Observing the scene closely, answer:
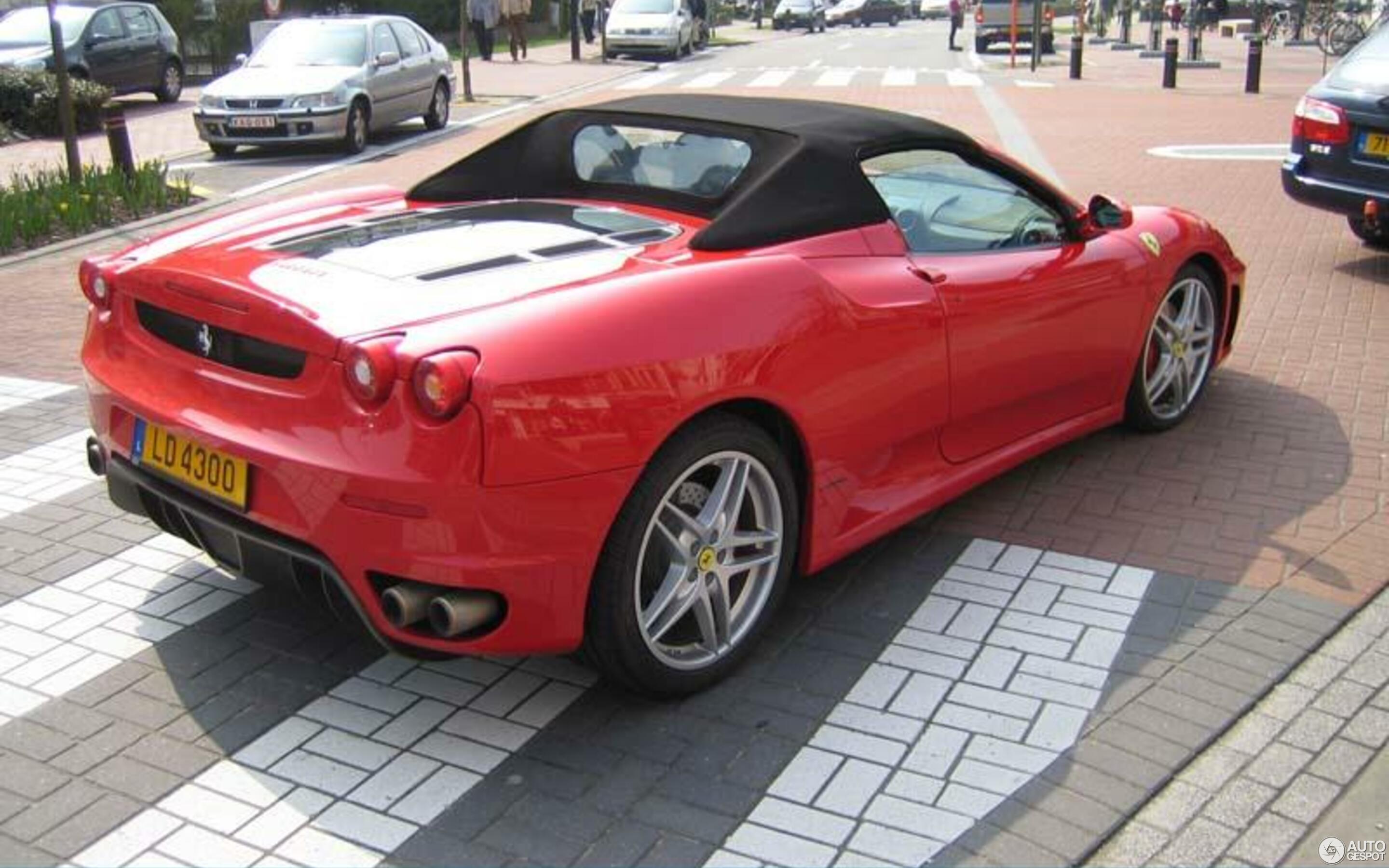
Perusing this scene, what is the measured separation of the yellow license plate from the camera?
3.37 meters

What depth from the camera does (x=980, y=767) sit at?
131 inches

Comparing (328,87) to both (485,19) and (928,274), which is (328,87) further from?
(485,19)

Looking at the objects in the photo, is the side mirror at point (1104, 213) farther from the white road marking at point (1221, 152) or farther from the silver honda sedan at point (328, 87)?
the silver honda sedan at point (328, 87)

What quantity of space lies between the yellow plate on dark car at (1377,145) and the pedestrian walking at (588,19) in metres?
31.1

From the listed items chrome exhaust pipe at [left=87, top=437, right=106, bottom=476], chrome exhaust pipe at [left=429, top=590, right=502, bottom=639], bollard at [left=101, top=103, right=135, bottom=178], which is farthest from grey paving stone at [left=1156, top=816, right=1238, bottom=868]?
bollard at [left=101, top=103, right=135, bottom=178]

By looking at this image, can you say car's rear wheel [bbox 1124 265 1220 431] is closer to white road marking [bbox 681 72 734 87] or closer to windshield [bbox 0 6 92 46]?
windshield [bbox 0 6 92 46]

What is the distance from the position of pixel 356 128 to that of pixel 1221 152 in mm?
9377

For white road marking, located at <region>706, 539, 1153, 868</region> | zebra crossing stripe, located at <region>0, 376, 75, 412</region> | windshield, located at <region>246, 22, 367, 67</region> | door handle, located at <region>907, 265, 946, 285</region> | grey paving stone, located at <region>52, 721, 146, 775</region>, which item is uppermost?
windshield, located at <region>246, 22, 367, 67</region>

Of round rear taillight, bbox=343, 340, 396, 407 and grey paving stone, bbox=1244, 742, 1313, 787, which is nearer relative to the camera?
A: round rear taillight, bbox=343, 340, 396, 407

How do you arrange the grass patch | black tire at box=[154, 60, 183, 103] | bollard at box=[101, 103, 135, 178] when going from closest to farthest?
the grass patch
bollard at box=[101, 103, 135, 178]
black tire at box=[154, 60, 183, 103]

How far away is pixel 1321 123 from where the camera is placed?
843 centimetres

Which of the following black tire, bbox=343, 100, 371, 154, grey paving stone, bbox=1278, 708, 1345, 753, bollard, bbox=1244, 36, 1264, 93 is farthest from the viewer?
bollard, bbox=1244, 36, 1264, 93

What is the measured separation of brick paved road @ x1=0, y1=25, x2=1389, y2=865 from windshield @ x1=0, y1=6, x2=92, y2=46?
16.4 m

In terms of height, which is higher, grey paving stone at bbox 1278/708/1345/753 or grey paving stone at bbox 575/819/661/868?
grey paving stone at bbox 575/819/661/868
